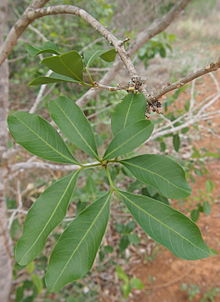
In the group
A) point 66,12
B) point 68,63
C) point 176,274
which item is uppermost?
point 66,12

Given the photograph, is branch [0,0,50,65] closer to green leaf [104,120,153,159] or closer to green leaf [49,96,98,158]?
green leaf [49,96,98,158]

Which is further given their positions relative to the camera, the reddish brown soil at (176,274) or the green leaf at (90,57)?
the reddish brown soil at (176,274)

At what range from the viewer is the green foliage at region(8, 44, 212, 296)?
41cm

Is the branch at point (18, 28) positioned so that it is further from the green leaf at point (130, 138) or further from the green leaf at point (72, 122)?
the green leaf at point (130, 138)

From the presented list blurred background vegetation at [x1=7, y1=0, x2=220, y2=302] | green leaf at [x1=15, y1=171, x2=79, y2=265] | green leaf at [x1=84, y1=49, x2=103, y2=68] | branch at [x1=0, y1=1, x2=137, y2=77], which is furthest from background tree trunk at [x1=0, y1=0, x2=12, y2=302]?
green leaf at [x1=15, y1=171, x2=79, y2=265]

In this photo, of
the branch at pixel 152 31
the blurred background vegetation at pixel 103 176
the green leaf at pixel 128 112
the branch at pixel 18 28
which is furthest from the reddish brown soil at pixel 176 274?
the green leaf at pixel 128 112

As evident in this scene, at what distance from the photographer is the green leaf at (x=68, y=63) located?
1.30 ft

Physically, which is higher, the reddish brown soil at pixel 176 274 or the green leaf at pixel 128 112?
the green leaf at pixel 128 112

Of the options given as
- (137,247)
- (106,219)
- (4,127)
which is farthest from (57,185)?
(137,247)

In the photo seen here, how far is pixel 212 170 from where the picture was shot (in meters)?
3.23

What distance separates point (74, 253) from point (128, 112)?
24 centimetres

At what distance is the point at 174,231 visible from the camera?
41cm

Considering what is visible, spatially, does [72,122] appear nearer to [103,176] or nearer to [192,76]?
[192,76]

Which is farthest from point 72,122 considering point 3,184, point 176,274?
point 176,274
